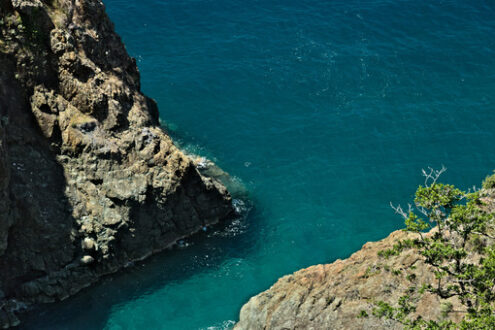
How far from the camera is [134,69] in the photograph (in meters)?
48.1

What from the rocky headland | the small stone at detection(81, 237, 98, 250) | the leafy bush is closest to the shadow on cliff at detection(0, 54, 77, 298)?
the small stone at detection(81, 237, 98, 250)

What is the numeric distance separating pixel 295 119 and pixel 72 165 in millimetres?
25362

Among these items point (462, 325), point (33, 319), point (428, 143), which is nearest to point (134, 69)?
point (33, 319)

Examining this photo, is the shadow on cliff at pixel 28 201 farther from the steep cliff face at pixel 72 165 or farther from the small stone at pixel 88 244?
the small stone at pixel 88 244

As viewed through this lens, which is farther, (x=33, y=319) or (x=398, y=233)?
(x=33, y=319)

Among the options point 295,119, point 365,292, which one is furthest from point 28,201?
point 295,119

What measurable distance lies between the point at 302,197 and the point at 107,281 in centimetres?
1857

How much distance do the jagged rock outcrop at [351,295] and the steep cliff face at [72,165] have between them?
37.8ft

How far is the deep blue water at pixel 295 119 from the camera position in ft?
137

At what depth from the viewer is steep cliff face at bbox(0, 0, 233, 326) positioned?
127ft

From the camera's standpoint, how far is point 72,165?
41125 millimetres

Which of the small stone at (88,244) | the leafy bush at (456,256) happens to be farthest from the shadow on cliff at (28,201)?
the leafy bush at (456,256)

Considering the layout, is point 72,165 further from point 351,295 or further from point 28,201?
point 351,295

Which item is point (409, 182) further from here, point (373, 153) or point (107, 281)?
point (107, 281)
